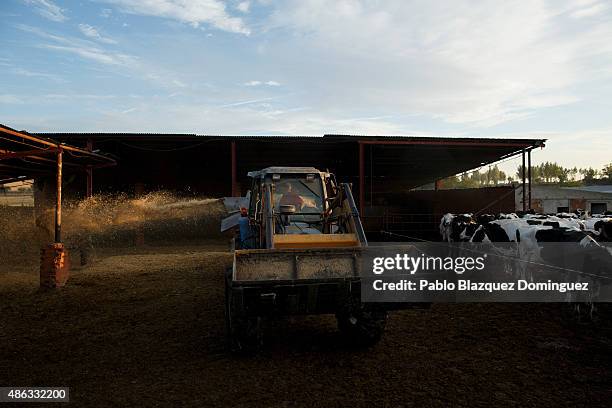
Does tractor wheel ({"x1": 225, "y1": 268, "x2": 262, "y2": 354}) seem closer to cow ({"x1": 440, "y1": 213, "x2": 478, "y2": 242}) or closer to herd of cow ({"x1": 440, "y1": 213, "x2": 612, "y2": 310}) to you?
herd of cow ({"x1": 440, "y1": 213, "x2": 612, "y2": 310})

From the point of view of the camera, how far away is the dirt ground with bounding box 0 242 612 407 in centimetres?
460

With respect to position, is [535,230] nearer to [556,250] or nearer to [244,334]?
[556,250]

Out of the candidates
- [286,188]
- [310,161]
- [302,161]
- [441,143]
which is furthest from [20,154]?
[441,143]

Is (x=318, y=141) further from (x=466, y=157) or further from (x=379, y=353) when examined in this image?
(x=379, y=353)

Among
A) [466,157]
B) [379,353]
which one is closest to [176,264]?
[379,353]

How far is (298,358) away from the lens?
5715 millimetres

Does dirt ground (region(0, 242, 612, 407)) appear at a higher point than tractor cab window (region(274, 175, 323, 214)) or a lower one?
lower

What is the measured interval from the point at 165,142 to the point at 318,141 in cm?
692

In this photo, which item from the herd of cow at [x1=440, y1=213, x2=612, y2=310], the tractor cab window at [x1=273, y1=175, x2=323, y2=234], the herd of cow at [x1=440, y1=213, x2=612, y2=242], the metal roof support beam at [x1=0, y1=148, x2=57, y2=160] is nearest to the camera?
the tractor cab window at [x1=273, y1=175, x2=323, y2=234]

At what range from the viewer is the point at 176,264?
13906mm

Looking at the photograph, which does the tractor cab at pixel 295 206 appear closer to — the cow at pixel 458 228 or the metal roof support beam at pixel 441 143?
the cow at pixel 458 228

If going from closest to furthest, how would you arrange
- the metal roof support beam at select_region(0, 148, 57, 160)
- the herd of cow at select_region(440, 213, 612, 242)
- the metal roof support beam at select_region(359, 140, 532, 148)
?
the herd of cow at select_region(440, 213, 612, 242) → the metal roof support beam at select_region(0, 148, 57, 160) → the metal roof support beam at select_region(359, 140, 532, 148)

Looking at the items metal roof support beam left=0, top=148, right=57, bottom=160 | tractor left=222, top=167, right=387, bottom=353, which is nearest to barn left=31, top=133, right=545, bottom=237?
metal roof support beam left=0, top=148, right=57, bottom=160

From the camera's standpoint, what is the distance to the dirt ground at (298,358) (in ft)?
15.1
